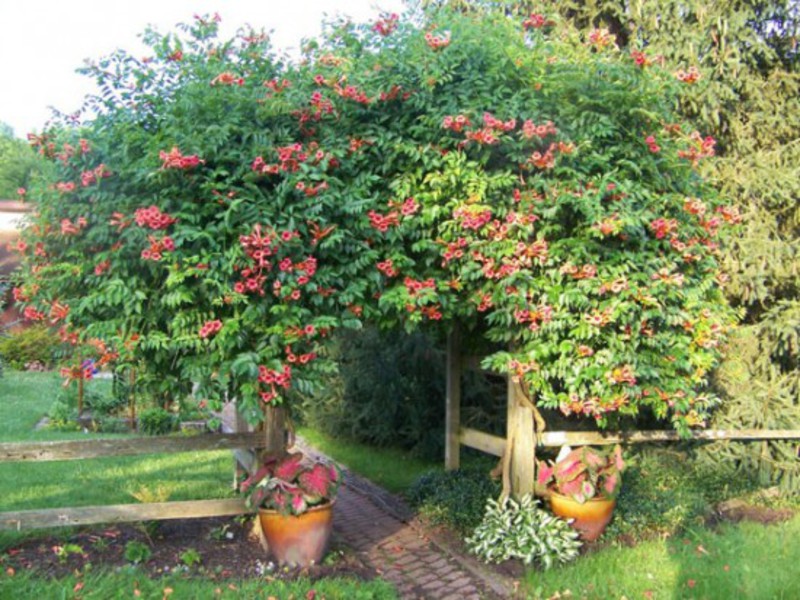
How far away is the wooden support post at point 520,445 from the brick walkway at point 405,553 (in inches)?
29.4

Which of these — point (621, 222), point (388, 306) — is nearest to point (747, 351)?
point (621, 222)

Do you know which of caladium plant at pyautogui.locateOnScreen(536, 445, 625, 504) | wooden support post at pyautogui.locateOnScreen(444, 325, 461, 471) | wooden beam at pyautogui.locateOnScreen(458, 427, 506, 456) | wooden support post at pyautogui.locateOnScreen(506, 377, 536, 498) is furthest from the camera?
wooden support post at pyautogui.locateOnScreen(444, 325, 461, 471)

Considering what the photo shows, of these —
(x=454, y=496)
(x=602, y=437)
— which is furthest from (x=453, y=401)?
(x=602, y=437)

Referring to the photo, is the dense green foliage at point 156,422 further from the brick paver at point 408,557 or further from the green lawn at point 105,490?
the brick paver at point 408,557

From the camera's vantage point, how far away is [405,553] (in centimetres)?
574

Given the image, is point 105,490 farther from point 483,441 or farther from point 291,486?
point 483,441

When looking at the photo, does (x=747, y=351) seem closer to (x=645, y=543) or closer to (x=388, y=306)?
(x=645, y=543)

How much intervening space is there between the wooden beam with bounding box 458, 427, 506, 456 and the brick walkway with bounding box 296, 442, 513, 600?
849mm

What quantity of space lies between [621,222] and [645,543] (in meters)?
2.51

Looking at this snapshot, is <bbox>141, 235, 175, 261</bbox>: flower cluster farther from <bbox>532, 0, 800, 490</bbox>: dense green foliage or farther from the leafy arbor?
<bbox>532, 0, 800, 490</bbox>: dense green foliage

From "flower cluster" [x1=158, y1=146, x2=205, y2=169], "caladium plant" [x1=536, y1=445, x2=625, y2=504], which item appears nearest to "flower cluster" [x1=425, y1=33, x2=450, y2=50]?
"flower cluster" [x1=158, y1=146, x2=205, y2=169]

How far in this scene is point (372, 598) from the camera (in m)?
4.57

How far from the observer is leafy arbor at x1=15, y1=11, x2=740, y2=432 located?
441 cm

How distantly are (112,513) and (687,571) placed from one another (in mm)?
3960
